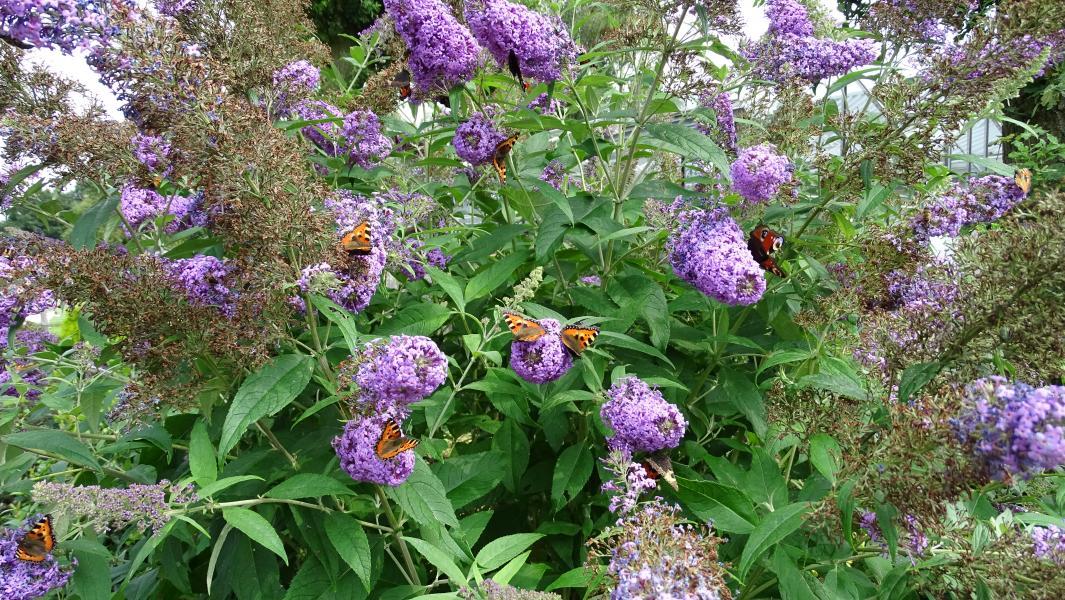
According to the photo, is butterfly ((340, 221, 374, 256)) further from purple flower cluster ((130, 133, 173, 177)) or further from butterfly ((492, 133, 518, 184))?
purple flower cluster ((130, 133, 173, 177))

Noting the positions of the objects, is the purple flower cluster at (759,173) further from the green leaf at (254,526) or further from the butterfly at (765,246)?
the green leaf at (254,526)

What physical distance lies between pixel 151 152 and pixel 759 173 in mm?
2727

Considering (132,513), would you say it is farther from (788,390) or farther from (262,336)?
(788,390)

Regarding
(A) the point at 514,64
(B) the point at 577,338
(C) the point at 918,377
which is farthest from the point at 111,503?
(C) the point at 918,377

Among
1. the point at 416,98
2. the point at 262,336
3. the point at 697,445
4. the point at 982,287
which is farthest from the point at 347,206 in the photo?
the point at 982,287

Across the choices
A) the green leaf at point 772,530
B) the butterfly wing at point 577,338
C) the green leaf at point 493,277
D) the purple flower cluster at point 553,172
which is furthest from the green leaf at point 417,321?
the green leaf at point 772,530

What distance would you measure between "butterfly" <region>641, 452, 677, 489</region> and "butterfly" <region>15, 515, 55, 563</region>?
2199mm

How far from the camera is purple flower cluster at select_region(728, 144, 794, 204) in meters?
3.13

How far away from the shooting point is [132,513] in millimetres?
2199

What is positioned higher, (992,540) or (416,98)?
(416,98)

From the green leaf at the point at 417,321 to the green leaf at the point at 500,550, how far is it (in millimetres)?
941

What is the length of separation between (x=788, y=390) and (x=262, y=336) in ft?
7.06

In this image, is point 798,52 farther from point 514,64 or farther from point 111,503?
point 111,503

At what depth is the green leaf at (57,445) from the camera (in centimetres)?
279
